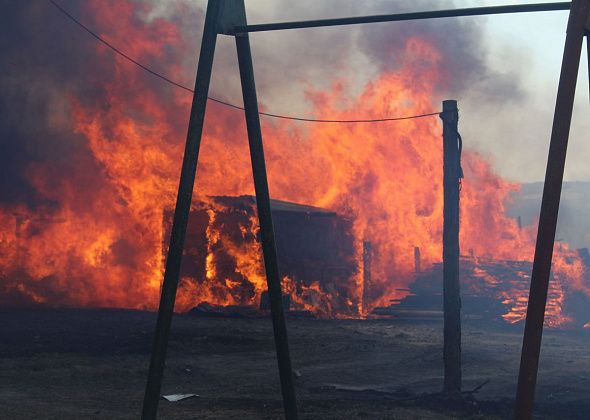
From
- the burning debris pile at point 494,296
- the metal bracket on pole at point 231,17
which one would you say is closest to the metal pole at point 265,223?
the metal bracket on pole at point 231,17

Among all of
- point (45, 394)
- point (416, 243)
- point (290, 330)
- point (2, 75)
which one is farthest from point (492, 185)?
point (45, 394)

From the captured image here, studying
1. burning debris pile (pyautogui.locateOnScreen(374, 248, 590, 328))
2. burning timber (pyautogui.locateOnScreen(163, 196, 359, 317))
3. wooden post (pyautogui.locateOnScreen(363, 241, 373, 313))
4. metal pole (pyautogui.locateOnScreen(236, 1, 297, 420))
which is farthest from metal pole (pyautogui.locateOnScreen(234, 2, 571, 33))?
wooden post (pyautogui.locateOnScreen(363, 241, 373, 313))

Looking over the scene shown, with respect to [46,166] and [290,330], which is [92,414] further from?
[46,166]

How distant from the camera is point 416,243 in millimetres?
33250

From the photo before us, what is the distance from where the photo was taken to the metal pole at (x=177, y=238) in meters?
5.34

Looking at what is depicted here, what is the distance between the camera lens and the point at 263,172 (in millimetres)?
5832

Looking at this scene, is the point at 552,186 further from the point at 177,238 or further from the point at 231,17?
the point at 231,17

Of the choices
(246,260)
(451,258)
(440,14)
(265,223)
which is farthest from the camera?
(246,260)

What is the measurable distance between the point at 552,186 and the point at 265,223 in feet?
Result: 8.24

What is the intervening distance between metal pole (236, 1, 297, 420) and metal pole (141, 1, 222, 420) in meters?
0.36

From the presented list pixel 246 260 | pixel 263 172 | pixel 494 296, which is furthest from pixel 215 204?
pixel 263 172

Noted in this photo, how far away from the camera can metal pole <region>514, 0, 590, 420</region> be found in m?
4.07

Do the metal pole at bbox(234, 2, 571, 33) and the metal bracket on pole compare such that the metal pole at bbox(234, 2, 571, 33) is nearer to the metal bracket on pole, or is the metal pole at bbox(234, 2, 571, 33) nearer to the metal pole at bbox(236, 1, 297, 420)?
the metal bracket on pole

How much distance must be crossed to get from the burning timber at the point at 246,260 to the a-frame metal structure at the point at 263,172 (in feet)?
68.3
